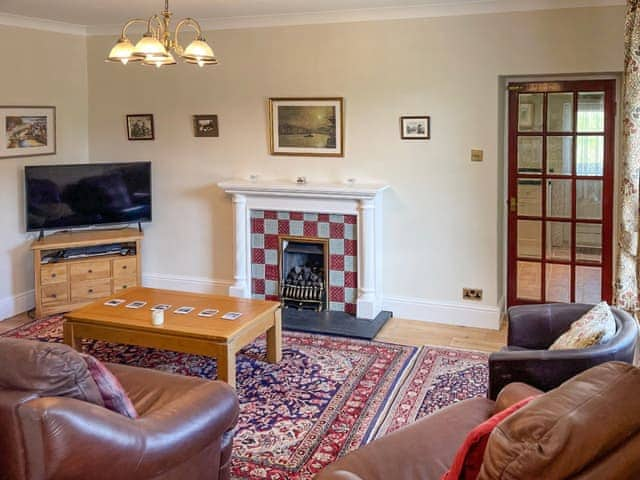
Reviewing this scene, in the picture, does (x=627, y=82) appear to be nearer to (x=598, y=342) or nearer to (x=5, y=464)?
(x=598, y=342)

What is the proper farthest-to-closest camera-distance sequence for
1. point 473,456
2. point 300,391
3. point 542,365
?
point 300,391
point 542,365
point 473,456

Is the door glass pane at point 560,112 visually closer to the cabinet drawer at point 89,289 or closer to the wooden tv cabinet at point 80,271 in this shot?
the wooden tv cabinet at point 80,271

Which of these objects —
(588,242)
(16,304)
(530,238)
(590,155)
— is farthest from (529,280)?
(16,304)

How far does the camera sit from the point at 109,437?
2258 millimetres

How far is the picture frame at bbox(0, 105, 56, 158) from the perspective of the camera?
580 centimetres

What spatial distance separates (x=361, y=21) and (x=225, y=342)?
301cm

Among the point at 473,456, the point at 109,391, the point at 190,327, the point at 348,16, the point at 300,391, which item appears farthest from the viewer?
the point at 348,16

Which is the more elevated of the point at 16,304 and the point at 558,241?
the point at 558,241

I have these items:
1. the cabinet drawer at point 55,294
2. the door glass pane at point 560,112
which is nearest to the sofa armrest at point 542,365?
the door glass pane at point 560,112

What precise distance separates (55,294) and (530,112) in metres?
4.25

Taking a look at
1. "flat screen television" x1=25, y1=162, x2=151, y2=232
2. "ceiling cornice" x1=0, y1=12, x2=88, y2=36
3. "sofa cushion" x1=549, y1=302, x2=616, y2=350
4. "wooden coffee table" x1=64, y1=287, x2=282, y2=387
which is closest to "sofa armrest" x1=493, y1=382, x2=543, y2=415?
"sofa cushion" x1=549, y1=302, x2=616, y2=350

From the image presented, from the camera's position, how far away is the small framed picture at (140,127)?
6.44 meters

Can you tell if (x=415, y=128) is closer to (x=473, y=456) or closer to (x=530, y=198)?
(x=530, y=198)

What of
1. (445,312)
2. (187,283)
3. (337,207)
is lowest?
(445,312)
